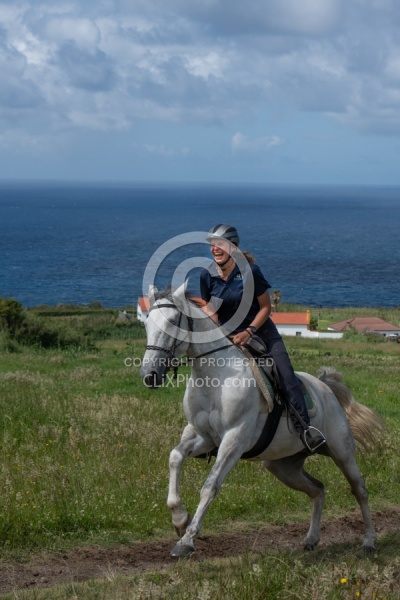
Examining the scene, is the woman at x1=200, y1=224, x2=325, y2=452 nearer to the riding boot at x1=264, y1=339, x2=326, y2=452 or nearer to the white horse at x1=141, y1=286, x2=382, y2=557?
the riding boot at x1=264, y1=339, x2=326, y2=452

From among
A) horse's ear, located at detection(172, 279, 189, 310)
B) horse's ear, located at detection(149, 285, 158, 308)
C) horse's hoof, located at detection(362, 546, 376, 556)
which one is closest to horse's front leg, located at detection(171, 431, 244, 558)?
horse's ear, located at detection(172, 279, 189, 310)

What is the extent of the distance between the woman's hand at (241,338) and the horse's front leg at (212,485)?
89cm

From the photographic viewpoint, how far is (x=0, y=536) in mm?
8320

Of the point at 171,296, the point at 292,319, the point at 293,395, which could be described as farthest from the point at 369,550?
the point at 292,319

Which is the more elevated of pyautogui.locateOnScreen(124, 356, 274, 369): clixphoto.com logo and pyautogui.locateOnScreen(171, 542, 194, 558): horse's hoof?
pyautogui.locateOnScreen(124, 356, 274, 369): clixphoto.com logo

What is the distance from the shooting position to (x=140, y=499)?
9695mm

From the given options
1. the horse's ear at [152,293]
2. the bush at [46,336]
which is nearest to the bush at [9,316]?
the bush at [46,336]

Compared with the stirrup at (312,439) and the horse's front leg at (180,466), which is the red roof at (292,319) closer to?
the stirrup at (312,439)

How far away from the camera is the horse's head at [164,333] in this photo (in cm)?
705

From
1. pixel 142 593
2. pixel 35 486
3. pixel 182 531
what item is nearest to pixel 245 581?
pixel 142 593

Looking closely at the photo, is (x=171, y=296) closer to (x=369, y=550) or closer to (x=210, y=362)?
(x=210, y=362)

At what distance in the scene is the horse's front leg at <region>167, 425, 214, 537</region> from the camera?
7605 mm

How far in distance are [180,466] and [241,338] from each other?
1.37m

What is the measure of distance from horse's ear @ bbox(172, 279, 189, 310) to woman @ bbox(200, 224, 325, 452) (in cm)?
45
